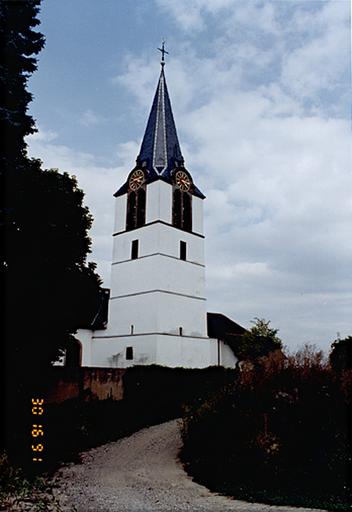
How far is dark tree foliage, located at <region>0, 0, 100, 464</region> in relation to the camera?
12.6m

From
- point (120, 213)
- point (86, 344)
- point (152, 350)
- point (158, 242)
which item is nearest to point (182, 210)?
point (158, 242)

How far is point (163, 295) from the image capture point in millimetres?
30656

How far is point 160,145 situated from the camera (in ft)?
117

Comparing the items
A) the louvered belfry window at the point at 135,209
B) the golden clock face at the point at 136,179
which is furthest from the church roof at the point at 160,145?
the louvered belfry window at the point at 135,209

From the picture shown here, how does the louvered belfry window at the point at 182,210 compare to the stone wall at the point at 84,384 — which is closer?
the stone wall at the point at 84,384

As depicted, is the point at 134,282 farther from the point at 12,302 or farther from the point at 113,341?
the point at 12,302

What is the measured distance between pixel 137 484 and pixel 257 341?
862 inches

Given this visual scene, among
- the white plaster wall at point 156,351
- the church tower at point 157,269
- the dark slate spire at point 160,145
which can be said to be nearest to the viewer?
the white plaster wall at point 156,351

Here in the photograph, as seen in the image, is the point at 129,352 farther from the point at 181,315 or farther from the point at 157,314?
the point at 181,315

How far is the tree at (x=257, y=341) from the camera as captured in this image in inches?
1244

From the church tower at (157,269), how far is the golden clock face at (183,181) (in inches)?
3.3

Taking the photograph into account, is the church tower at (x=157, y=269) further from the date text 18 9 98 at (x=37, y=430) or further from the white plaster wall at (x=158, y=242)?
the date text 18 9 98 at (x=37, y=430)

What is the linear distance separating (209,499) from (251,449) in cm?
201

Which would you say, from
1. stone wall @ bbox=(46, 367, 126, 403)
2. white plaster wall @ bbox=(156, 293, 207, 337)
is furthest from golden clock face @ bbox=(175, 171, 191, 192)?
stone wall @ bbox=(46, 367, 126, 403)
